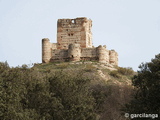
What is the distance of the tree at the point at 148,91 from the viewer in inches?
1232

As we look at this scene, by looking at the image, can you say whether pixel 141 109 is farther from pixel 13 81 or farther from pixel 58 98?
pixel 13 81

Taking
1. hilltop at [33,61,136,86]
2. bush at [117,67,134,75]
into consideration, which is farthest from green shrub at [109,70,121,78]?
bush at [117,67,134,75]

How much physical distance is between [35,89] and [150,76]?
8.80 meters

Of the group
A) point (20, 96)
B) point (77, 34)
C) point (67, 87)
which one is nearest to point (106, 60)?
point (77, 34)

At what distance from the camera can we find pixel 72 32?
2554 inches

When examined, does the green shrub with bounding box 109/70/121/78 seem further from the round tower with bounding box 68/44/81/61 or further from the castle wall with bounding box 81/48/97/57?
the round tower with bounding box 68/44/81/61

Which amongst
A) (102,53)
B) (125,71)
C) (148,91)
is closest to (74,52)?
(102,53)

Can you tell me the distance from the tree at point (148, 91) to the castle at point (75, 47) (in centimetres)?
2674

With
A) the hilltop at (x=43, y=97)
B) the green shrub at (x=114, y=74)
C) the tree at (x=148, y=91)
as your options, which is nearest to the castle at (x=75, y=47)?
the green shrub at (x=114, y=74)

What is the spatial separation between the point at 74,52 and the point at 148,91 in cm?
2975

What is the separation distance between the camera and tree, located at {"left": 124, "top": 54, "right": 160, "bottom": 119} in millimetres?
31297

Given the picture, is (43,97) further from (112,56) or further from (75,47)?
(112,56)

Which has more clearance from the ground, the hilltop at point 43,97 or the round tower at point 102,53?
the round tower at point 102,53

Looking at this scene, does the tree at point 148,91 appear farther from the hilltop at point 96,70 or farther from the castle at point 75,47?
the castle at point 75,47
